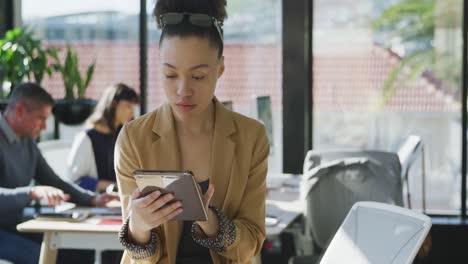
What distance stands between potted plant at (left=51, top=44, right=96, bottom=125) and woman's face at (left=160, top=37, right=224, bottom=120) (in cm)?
437

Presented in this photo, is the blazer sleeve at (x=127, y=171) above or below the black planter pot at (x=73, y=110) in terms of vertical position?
above

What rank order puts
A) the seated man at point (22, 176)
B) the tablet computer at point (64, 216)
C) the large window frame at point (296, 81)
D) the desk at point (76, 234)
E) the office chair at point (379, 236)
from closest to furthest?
the office chair at point (379, 236) < the desk at point (76, 234) < the tablet computer at point (64, 216) < the seated man at point (22, 176) < the large window frame at point (296, 81)

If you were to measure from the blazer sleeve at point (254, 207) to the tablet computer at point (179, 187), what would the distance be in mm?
148

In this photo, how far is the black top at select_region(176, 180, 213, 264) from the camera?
184 cm

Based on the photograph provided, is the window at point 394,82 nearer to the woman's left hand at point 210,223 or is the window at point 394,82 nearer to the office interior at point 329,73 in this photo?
the office interior at point 329,73

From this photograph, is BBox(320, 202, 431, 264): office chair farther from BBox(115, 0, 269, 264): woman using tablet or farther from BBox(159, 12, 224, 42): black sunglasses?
BBox(159, 12, 224, 42): black sunglasses

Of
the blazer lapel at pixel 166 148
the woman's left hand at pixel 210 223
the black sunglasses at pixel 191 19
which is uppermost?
the black sunglasses at pixel 191 19

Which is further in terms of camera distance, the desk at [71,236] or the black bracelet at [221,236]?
the desk at [71,236]

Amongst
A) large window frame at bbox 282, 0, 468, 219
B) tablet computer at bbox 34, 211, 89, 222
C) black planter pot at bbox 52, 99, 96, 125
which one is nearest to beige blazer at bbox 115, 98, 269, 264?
tablet computer at bbox 34, 211, 89, 222

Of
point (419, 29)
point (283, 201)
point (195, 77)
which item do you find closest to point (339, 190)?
point (283, 201)

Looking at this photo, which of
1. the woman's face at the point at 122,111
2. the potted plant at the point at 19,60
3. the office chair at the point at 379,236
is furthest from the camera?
Answer: the potted plant at the point at 19,60

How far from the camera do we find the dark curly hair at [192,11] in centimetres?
175

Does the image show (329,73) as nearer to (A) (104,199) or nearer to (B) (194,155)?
(A) (104,199)

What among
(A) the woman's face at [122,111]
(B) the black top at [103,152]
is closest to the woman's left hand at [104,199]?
(B) the black top at [103,152]
